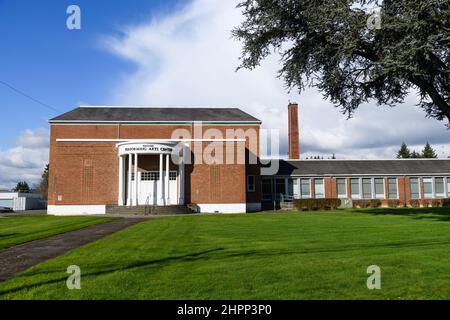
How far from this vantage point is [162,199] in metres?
37.9

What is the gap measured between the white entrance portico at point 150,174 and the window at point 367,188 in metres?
22.1

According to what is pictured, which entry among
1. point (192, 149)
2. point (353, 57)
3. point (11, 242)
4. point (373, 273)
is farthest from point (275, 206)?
point (373, 273)

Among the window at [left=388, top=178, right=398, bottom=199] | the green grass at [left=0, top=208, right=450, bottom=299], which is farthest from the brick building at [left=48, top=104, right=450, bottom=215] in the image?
the green grass at [left=0, top=208, right=450, bottom=299]

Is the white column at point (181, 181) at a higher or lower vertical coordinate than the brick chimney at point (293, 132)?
lower

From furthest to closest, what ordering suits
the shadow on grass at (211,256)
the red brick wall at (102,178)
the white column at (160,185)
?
1. the red brick wall at (102,178)
2. the white column at (160,185)
3. the shadow on grass at (211,256)

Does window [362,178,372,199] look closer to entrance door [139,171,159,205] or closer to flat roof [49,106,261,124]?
flat roof [49,106,261,124]

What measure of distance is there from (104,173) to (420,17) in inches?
1218

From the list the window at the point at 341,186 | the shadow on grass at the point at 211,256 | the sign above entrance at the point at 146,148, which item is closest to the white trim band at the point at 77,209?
the sign above entrance at the point at 146,148

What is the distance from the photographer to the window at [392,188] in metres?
49.2

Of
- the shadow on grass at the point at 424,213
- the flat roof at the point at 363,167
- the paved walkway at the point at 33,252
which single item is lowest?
the paved walkway at the point at 33,252

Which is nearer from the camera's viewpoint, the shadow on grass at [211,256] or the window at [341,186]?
the shadow on grass at [211,256]

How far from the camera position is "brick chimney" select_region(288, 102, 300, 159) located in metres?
54.7

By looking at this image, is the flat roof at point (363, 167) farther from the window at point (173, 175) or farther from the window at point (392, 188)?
the window at point (173, 175)
